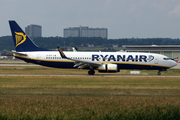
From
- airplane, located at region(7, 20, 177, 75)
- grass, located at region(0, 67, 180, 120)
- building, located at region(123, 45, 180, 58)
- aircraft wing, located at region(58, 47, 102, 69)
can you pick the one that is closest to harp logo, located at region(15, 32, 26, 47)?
airplane, located at region(7, 20, 177, 75)

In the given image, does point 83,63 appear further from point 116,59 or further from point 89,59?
point 116,59

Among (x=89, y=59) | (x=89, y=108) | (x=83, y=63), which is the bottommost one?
(x=89, y=108)

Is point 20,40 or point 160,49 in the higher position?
point 20,40

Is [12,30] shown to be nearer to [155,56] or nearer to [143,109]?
[155,56]

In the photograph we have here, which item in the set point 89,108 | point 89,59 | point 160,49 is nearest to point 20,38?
point 89,59

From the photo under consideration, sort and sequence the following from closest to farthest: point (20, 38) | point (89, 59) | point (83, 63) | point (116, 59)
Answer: point (83, 63) → point (116, 59) → point (89, 59) → point (20, 38)

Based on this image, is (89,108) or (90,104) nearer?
(89,108)

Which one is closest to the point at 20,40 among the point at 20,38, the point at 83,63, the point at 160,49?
Answer: the point at 20,38

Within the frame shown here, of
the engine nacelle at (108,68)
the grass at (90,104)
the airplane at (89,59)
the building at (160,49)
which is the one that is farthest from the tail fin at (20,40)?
the building at (160,49)

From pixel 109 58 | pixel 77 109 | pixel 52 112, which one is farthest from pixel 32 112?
pixel 109 58

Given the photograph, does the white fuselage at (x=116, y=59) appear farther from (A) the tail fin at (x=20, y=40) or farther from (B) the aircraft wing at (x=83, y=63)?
(B) the aircraft wing at (x=83, y=63)

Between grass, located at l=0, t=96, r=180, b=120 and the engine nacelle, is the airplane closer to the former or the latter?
the engine nacelle

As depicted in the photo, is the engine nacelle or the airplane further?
the airplane

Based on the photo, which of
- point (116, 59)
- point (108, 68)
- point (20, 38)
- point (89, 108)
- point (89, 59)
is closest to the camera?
point (89, 108)
